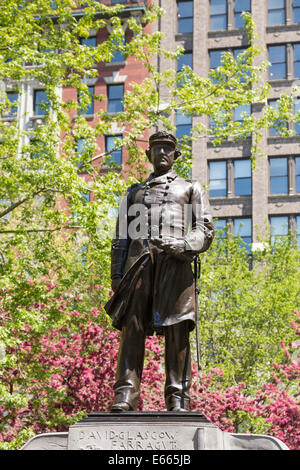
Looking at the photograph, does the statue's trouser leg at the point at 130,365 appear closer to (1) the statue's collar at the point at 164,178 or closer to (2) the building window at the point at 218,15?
(1) the statue's collar at the point at 164,178

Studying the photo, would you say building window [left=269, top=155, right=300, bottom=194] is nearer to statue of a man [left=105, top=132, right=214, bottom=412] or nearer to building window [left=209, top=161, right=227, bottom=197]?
building window [left=209, top=161, right=227, bottom=197]

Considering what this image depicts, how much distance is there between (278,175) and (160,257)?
32.2 m

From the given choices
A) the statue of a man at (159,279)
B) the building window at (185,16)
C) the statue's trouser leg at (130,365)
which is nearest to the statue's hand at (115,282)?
the statue of a man at (159,279)

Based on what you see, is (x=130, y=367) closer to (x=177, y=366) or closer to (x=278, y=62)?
(x=177, y=366)

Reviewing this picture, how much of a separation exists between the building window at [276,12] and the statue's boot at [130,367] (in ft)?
120

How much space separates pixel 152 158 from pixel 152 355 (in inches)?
543

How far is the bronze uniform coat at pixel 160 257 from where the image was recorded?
7.36 m

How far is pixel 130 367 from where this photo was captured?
7.23m

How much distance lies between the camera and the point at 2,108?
690 inches

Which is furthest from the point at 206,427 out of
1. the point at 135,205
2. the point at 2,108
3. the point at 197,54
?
the point at 197,54

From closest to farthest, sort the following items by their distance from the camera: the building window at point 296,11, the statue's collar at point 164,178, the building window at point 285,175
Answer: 1. the statue's collar at point 164,178
2. the building window at point 285,175
3. the building window at point 296,11

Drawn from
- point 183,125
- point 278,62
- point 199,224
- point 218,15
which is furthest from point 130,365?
point 218,15

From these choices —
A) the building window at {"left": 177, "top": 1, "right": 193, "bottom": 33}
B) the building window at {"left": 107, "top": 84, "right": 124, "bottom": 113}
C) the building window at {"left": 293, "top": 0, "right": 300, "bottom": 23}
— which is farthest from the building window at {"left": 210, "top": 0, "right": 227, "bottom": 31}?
the building window at {"left": 107, "top": 84, "right": 124, "bottom": 113}

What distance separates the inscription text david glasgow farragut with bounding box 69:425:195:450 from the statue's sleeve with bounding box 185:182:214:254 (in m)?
1.88
